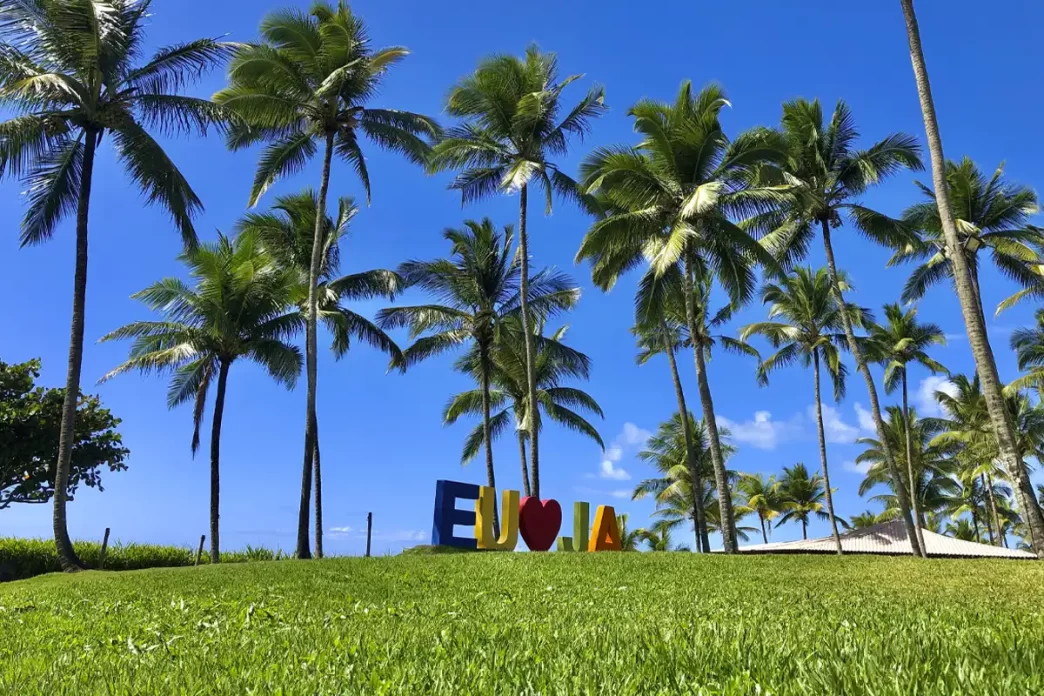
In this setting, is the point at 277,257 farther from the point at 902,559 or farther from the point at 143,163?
the point at 902,559

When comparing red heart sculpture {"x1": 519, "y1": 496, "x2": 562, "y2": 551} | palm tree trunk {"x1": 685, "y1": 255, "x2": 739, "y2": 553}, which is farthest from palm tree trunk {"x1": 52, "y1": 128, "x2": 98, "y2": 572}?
palm tree trunk {"x1": 685, "y1": 255, "x2": 739, "y2": 553}

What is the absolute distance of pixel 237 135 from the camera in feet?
72.0

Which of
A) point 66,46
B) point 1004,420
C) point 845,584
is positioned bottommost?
point 845,584

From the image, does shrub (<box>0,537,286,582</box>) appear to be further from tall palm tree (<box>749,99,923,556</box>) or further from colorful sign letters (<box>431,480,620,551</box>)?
tall palm tree (<box>749,99,923,556</box>)

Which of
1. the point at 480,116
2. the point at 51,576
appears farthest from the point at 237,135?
the point at 51,576

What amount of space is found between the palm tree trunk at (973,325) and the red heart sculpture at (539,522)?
403 inches

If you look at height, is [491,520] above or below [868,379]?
below

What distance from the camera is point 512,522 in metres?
18.5

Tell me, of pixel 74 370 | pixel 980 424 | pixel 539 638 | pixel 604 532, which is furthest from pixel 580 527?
pixel 980 424

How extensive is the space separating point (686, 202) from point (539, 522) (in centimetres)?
958

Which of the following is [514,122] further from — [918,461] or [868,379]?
[918,461]

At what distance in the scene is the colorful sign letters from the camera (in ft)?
59.5

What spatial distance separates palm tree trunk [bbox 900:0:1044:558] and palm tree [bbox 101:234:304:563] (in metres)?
18.3

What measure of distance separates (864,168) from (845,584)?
51.4ft
